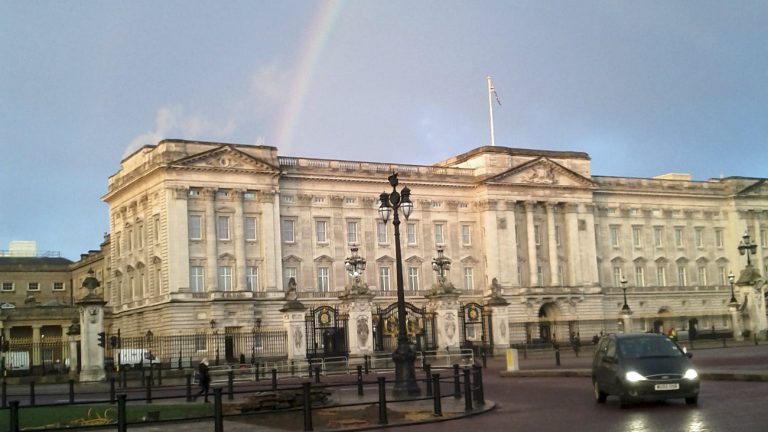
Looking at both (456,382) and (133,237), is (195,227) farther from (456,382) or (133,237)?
(456,382)

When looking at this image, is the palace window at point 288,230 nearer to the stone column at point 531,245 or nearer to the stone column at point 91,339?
the stone column at point 531,245

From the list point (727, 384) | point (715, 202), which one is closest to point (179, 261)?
point (727, 384)

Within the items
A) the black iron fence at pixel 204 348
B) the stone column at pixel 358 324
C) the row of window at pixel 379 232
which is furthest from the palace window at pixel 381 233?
the stone column at pixel 358 324

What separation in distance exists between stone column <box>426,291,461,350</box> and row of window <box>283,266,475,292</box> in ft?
78.7

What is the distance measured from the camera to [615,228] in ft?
292

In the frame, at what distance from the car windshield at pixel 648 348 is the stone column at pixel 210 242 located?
165 ft

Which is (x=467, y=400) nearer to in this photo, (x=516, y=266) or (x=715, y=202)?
(x=516, y=266)

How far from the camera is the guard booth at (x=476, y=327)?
175 ft

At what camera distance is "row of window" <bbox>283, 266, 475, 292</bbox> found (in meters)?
73.0

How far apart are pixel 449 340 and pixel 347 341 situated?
231 inches

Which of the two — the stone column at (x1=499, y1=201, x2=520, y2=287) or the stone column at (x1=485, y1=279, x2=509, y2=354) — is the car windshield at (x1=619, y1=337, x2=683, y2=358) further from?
the stone column at (x1=499, y1=201, x2=520, y2=287)

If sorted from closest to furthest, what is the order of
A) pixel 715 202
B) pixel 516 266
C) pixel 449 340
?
pixel 449 340 → pixel 516 266 → pixel 715 202

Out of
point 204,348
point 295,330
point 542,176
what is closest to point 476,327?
point 295,330

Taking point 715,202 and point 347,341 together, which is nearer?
point 347,341
